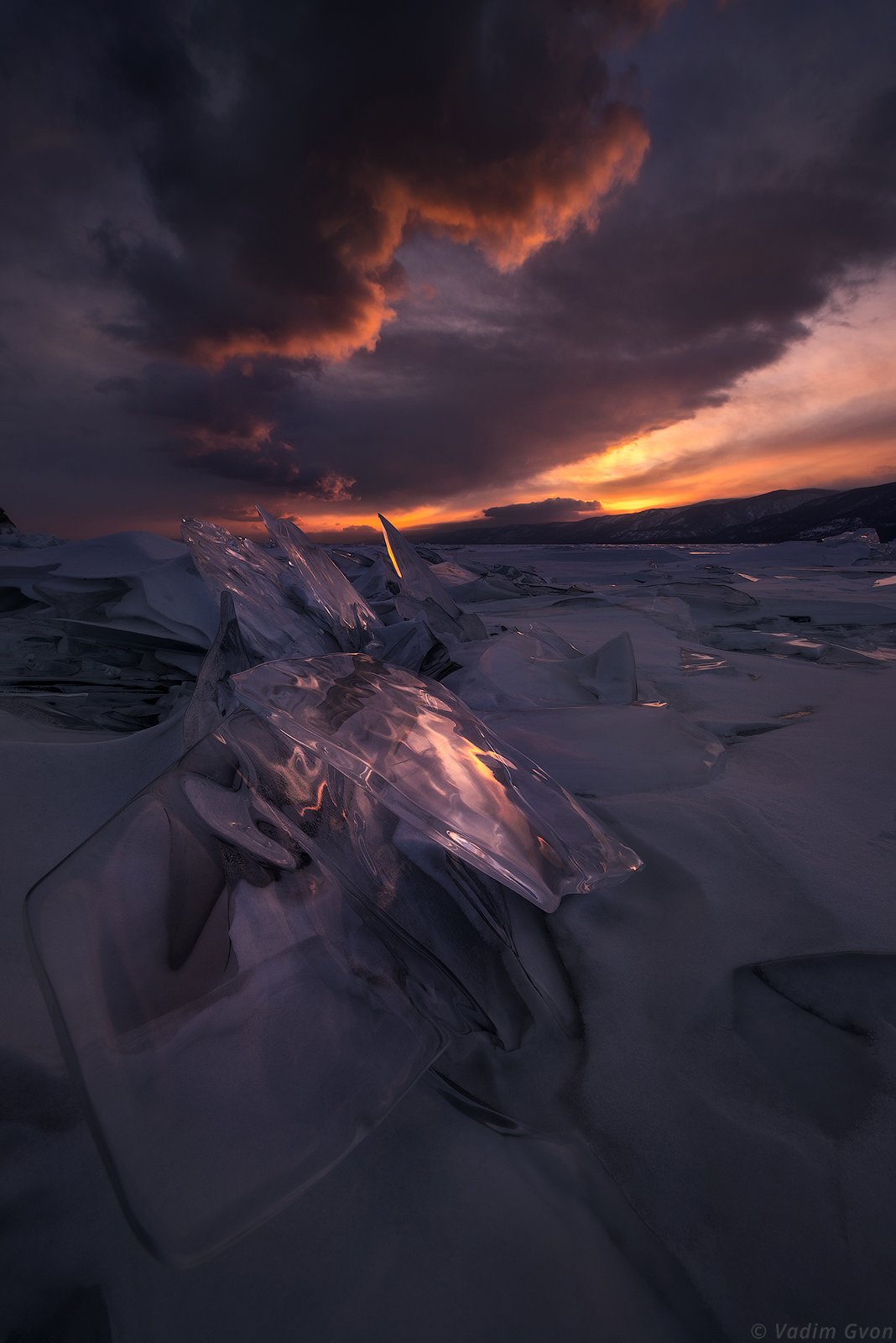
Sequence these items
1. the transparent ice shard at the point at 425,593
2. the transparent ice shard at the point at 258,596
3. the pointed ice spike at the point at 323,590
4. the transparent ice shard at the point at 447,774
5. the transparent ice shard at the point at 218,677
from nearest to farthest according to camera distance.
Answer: the transparent ice shard at the point at 447,774, the transparent ice shard at the point at 218,677, the transparent ice shard at the point at 258,596, the pointed ice spike at the point at 323,590, the transparent ice shard at the point at 425,593

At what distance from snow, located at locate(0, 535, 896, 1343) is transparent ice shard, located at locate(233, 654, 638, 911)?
7cm

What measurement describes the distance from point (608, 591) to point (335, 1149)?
4358mm

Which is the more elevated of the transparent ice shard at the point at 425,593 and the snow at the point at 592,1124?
the transparent ice shard at the point at 425,593

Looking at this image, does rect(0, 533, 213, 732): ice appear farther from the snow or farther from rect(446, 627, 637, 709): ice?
rect(446, 627, 637, 709): ice

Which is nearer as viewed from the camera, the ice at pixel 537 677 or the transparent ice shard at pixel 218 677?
the transparent ice shard at pixel 218 677

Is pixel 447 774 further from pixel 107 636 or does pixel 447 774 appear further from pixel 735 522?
pixel 735 522

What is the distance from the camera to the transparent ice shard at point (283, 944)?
1.18 ft

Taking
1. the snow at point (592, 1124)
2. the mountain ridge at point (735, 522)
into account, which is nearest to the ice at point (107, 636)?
the snow at point (592, 1124)

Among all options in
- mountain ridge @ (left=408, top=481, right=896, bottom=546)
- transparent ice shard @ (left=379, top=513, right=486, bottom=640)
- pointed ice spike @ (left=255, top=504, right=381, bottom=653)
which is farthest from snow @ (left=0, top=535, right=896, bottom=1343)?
mountain ridge @ (left=408, top=481, right=896, bottom=546)

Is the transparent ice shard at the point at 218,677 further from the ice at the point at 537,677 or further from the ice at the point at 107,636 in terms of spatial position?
the ice at the point at 537,677

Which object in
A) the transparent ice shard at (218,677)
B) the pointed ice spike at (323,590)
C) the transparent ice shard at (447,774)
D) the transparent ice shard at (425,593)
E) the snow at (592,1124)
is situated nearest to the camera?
the snow at (592,1124)

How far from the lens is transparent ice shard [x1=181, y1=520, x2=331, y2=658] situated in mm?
1141

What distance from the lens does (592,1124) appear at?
0.40 m

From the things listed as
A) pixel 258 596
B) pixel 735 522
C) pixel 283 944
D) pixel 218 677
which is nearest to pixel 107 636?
pixel 258 596
